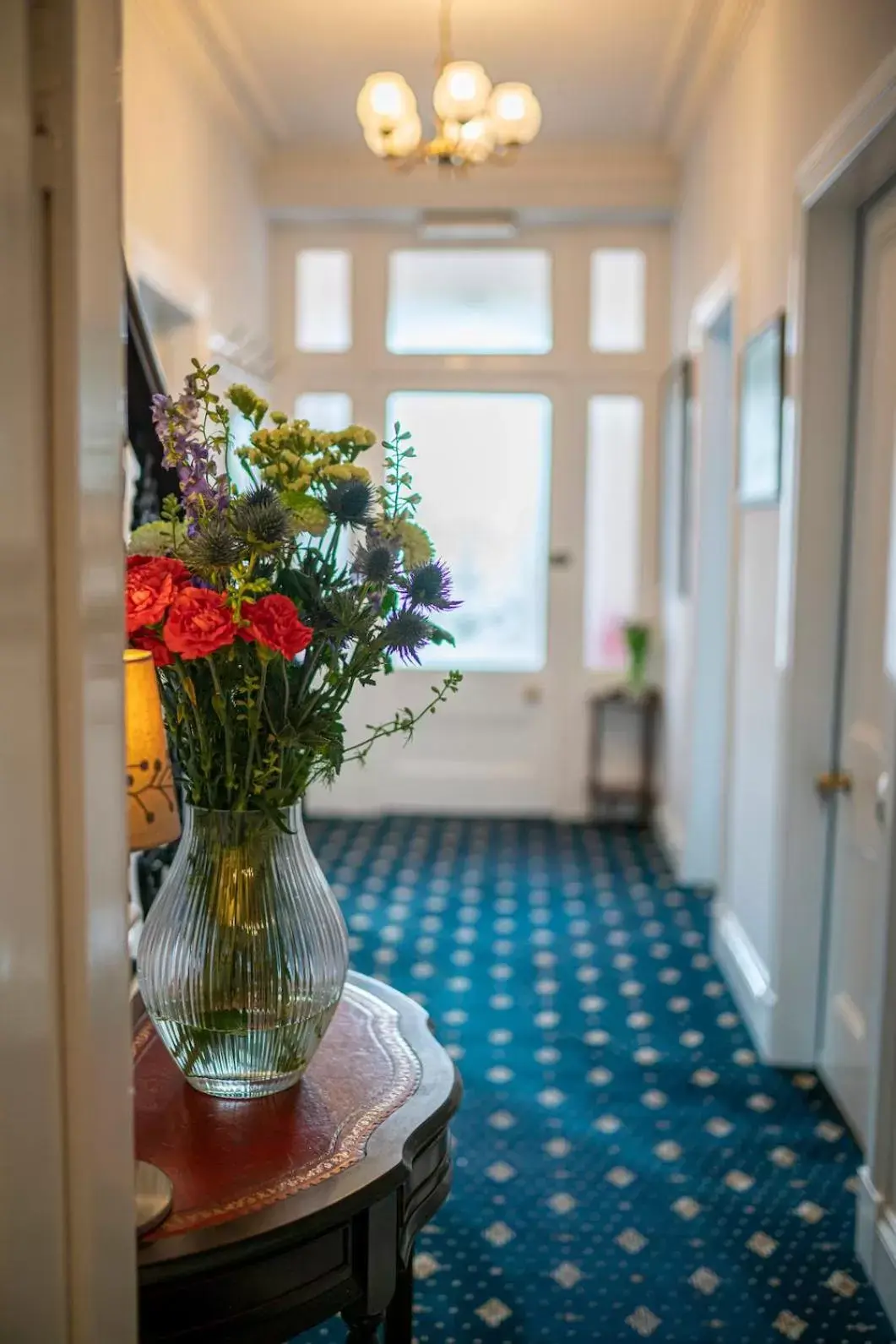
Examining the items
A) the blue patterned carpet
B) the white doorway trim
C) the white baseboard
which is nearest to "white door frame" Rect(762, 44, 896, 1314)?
the blue patterned carpet

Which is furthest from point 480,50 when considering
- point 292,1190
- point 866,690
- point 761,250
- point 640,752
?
point 292,1190

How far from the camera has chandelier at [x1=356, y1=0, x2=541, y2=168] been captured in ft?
11.6

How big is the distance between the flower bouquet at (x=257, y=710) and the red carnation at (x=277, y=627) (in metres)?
0.03

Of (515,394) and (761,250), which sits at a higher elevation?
(761,250)

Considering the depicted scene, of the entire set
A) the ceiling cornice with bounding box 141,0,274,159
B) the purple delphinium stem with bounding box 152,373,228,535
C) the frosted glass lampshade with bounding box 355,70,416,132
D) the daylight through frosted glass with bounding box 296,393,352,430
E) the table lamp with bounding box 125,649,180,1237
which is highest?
the ceiling cornice with bounding box 141,0,274,159

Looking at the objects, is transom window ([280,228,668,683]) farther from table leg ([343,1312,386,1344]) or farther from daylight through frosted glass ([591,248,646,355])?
table leg ([343,1312,386,1344])

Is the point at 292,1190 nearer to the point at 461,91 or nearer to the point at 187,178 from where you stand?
the point at 461,91

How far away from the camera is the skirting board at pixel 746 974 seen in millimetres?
3105

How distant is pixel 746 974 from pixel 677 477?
2.47m

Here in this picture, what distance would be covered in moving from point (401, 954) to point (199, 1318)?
106 inches

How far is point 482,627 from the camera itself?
577 centimetres

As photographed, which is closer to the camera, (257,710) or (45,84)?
(45,84)

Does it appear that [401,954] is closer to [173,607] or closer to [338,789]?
[338,789]

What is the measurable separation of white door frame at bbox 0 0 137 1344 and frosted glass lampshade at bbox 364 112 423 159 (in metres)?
3.03
